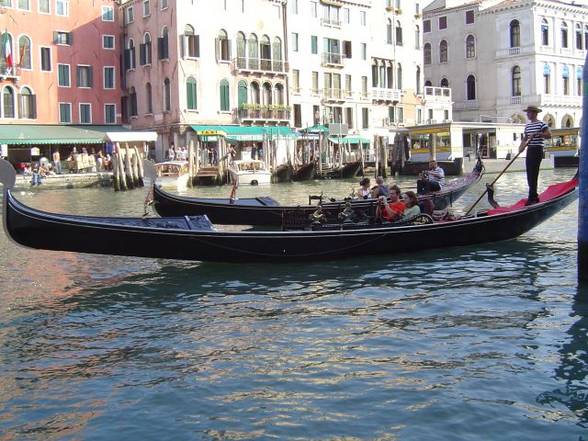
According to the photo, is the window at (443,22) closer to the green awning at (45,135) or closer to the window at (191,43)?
the window at (191,43)

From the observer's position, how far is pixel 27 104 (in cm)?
2909

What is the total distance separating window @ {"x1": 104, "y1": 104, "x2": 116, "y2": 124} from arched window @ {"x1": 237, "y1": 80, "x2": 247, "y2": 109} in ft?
16.8

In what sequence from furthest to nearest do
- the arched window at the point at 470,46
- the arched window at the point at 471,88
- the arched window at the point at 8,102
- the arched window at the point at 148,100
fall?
the arched window at the point at 471,88, the arched window at the point at 470,46, the arched window at the point at 148,100, the arched window at the point at 8,102

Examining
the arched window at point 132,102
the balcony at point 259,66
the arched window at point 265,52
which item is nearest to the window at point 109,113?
the arched window at point 132,102

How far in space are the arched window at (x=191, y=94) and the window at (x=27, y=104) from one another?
5.74 metres

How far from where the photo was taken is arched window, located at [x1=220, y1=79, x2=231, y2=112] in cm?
3117

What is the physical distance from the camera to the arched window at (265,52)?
32438 mm

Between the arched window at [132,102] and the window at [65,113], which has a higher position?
the arched window at [132,102]

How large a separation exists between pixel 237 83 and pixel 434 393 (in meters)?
28.1

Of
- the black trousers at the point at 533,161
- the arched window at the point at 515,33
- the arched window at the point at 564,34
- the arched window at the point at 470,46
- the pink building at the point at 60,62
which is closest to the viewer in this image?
the black trousers at the point at 533,161

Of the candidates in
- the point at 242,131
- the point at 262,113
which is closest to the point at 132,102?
the point at 242,131

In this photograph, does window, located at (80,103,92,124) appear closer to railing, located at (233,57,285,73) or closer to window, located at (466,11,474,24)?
railing, located at (233,57,285,73)

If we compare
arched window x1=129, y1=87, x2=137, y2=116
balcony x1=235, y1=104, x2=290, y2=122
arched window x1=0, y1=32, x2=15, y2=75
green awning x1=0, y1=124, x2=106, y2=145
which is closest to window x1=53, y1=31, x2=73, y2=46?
arched window x1=0, y1=32, x2=15, y2=75

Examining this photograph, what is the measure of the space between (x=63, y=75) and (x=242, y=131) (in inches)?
287
